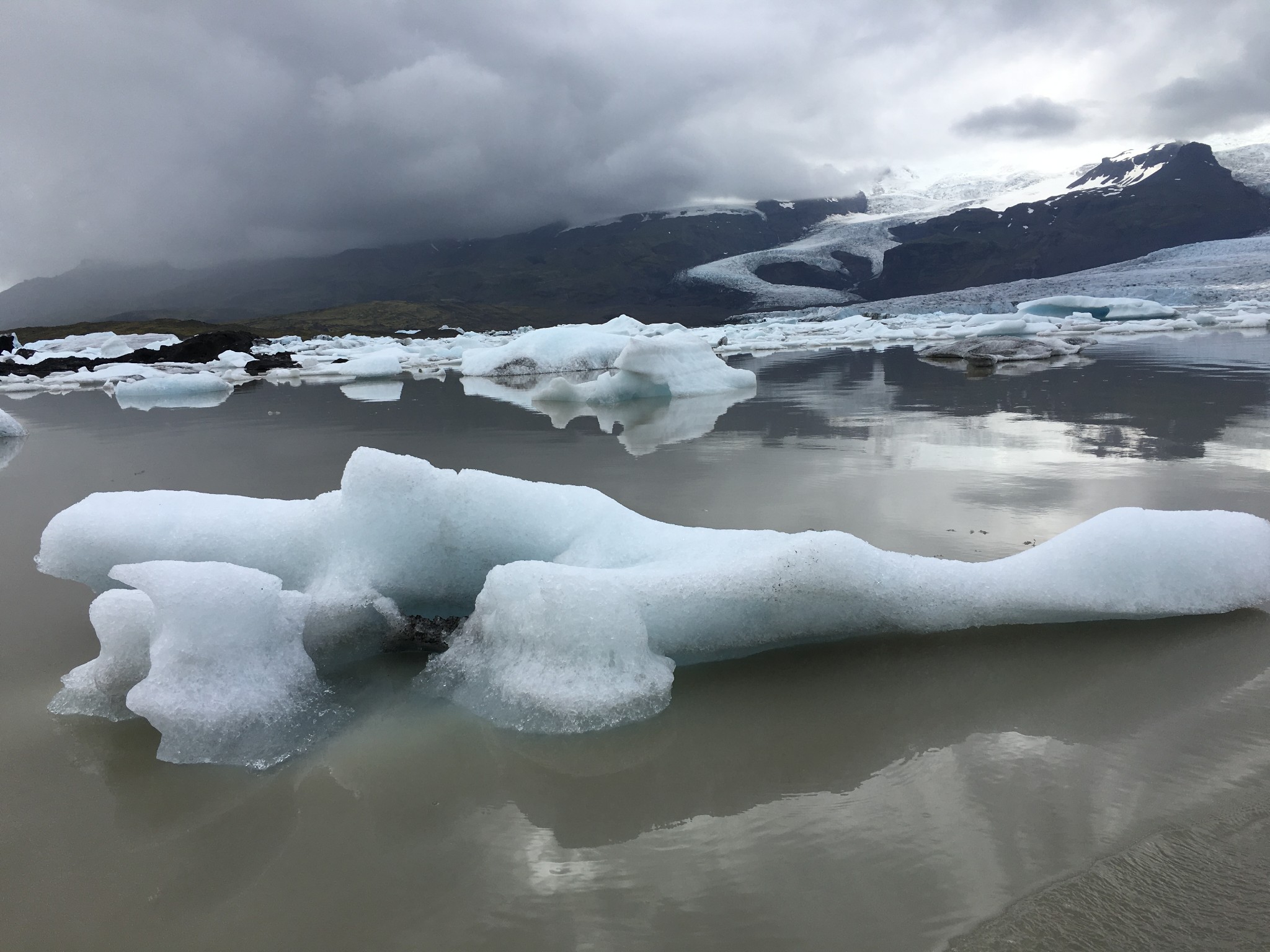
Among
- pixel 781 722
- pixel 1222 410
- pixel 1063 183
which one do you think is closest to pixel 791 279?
pixel 1063 183

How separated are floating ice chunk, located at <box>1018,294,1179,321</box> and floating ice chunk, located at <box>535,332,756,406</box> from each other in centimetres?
2164

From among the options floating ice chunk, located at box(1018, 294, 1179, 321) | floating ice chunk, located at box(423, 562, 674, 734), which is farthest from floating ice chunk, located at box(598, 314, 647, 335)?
floating ice chunk, located at box(423, 562, 674, 734)

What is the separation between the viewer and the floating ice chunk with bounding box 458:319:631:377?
1456 cm

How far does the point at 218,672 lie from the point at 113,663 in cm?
32

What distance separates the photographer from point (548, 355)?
1509 cm

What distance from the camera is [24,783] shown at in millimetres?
1422

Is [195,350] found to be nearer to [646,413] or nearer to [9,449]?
[9,449]

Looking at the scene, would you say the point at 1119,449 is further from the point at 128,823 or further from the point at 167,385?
the point at 167,385

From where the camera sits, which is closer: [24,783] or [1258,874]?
[1258,874]

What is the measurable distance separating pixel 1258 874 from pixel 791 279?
7850cm

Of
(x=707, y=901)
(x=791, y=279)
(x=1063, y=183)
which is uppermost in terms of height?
(x=1063, y=183)

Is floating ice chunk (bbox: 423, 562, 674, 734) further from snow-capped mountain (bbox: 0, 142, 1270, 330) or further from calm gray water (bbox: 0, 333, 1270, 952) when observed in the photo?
snow-capped mountain (bbox: 0, 142, 1270, 330)

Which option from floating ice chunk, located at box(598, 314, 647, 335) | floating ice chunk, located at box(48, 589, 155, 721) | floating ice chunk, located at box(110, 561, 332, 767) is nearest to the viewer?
floating ice chunk, located at box(110, 561, 332, 767)

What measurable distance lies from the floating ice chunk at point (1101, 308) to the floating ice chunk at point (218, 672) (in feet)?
93.9
